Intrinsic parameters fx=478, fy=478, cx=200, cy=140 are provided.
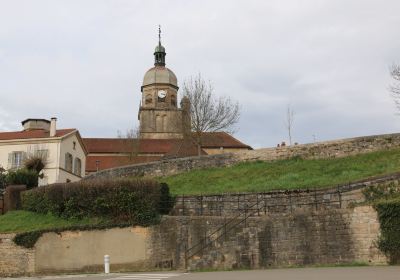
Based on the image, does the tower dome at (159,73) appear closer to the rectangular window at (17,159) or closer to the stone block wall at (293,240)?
the rectangular window at (17,159)

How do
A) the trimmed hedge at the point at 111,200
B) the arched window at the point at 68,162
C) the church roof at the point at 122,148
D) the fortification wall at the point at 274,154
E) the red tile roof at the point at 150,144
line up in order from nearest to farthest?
the trimmed hedge at the point at 111,200 < the fortification wall at the point at 274,154 < the arched window at the point at 68,162 < the church roof at the point at 122,148 < the red tile roof at the point at 150,144

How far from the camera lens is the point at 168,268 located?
17.2m

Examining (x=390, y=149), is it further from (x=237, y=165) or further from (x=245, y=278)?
(x=245, y=278)

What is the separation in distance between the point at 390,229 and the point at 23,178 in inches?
720

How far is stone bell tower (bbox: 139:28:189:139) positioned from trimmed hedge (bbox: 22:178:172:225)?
49.7 m

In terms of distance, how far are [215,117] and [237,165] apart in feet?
33.5

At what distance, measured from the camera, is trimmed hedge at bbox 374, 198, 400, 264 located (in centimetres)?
1537

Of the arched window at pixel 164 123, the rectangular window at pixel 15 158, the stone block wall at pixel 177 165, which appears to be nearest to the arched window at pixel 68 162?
the rectangular window at pixel 15 158

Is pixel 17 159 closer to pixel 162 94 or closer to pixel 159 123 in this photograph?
pixel 159 123

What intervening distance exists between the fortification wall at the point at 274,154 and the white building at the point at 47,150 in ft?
45.8

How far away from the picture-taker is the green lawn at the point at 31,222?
1861 cm

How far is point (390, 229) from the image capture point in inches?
615

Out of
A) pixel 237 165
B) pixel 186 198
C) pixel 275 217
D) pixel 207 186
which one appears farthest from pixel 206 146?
pixel 275 217

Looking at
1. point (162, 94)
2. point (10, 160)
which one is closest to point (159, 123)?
point (162, 94)
